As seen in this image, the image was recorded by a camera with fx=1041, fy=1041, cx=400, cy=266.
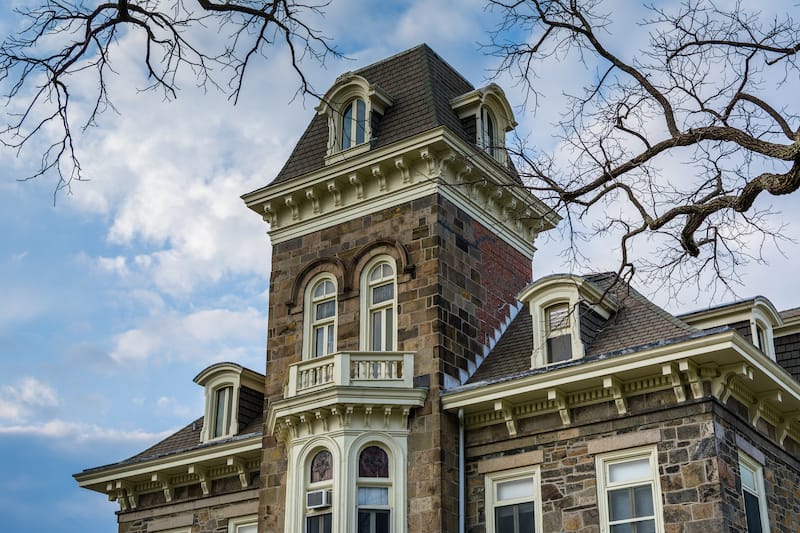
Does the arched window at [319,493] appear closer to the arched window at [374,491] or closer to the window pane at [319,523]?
the window pane at [319,523]

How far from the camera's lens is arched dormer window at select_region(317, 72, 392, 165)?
2166 centimetres

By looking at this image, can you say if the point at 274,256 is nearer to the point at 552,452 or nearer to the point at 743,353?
the point at 552,452

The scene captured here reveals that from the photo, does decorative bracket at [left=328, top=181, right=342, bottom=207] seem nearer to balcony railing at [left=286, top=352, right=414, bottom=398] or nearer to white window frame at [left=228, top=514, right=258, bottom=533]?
balcony railing at [left=286, top=352, right=414, bottom=398]

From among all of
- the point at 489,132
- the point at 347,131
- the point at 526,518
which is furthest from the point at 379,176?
the point at 526,518

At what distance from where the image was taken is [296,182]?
2148 centimetres

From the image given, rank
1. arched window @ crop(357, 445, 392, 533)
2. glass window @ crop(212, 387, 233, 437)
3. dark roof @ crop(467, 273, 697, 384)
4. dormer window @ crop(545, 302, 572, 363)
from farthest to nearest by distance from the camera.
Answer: glass window @ crop(212, 387, 233, 437) < dormer window @ crop(545, 302, 572, 363) < arched window @ crop(357, 445, 392, 533) < dark roof @ crop(467, 273, 697, 384)

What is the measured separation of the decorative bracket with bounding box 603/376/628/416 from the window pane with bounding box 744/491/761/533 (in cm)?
231

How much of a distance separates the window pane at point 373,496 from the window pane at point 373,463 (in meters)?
0.24

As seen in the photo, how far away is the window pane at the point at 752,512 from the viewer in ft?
54.1

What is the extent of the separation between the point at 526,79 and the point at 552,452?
7.64m

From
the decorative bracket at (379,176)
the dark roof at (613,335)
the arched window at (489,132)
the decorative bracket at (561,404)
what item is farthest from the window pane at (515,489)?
the arched window at (489,132)

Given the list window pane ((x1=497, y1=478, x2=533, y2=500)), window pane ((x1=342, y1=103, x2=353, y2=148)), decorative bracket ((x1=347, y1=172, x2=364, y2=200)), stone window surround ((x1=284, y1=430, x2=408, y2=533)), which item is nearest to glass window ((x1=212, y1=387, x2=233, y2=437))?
stone window surround ((x1=284, y1=430, x2=408, y2=533))

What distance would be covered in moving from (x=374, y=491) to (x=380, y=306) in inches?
146

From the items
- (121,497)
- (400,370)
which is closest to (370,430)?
(400,370)
